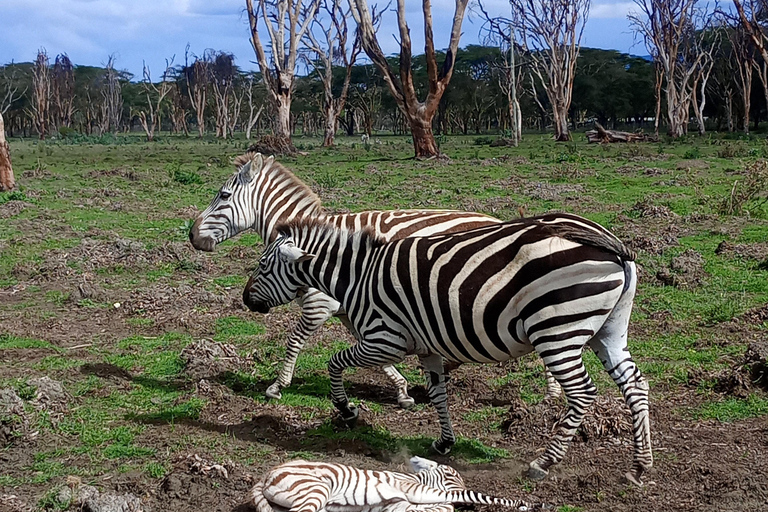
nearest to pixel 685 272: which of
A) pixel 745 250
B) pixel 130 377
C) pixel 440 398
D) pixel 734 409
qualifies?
pixel 745 250

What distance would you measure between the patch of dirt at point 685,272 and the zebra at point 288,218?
136 inches

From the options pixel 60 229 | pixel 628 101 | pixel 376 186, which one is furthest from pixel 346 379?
pixel 628 101

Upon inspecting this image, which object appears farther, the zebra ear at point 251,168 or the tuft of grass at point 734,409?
the zebra ear at point 251,168

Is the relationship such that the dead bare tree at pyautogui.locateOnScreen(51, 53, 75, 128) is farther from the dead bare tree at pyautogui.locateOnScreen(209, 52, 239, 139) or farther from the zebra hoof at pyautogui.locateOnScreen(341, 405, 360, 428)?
the zebra hoof at pyautogui.locateOnScreen(341, 405, 360, 428)

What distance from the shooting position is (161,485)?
5.05 metres

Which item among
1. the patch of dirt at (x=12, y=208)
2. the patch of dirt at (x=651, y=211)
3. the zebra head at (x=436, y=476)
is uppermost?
the patch of dirt at (x=12, y=208)

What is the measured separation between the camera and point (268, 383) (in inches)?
291

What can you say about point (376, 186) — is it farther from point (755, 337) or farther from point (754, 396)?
point (754, 396)

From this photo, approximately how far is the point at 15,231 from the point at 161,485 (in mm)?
10646

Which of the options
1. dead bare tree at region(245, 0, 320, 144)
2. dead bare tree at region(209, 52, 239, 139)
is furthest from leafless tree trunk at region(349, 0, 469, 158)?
dead bare tree at region(209, 52, 239, 139)

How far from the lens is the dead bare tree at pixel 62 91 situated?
7244cm

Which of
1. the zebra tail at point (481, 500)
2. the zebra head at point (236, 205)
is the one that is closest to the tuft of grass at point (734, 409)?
the zebra tail at point (481, 500)

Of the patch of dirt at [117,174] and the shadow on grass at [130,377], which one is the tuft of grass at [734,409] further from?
the patch of dirt at [117,174]

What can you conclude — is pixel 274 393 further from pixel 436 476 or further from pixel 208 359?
pixel 436 476
